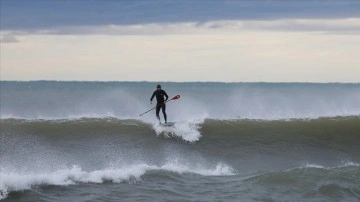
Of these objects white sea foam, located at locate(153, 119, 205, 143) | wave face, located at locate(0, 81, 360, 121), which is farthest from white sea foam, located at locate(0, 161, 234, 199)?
wave face, located at locate(0, 81, 360, 121)

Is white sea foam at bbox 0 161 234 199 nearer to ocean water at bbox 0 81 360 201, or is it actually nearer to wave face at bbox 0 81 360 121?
ocean water at bbox 0 81 360 201

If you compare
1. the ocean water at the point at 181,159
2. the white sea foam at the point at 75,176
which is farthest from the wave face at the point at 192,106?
the white sea foam at the point at 75,176

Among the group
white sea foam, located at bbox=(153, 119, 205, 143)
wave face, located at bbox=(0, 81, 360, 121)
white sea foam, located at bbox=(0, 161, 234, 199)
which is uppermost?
wave face, located at bbox=(0, 81, 360, 121)

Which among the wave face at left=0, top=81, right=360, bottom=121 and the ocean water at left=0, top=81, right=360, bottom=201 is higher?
the wave face at left=0, top=81, right=360, bottom=121

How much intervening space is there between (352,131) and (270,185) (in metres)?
9.51

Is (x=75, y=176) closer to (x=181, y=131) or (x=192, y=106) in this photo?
(x=181, y=131)

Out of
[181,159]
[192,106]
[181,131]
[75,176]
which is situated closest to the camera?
[75,176]

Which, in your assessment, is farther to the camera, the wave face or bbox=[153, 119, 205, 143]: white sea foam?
the wave face

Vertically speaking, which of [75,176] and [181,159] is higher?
[181,159]

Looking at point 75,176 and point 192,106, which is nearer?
point 75,176

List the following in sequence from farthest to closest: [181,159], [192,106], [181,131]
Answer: [192,106]
[181,131]
[181,159]

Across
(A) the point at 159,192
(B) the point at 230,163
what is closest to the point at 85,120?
(B) the point at 230,163

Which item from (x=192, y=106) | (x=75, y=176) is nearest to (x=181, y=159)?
(x=75, y=176)

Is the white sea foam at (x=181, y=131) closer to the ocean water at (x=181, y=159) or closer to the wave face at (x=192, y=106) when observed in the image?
the ocean water at (x=181, y=159)
